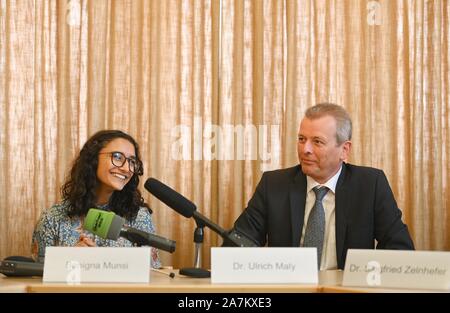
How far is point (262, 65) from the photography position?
4.11 metres

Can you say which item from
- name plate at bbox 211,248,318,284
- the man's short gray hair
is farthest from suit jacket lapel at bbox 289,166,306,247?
name plate at bbox 211,248,318,284

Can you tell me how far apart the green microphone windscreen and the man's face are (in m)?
1.18

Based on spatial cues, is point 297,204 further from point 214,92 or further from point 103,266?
point 103,266

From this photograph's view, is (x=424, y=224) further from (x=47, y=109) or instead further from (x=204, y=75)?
(x=47, y=109)

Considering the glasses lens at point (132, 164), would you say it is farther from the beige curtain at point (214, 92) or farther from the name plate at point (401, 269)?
the name plate at point (401, 269)

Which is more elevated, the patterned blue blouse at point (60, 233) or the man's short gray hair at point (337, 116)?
the man's short gray hair at point (337, 116)

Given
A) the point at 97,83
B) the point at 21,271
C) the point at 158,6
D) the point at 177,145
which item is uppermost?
the point at 158,6

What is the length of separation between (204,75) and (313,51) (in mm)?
655

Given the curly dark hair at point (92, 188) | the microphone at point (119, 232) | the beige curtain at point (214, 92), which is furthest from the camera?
the beige curtain at point (214, 92)

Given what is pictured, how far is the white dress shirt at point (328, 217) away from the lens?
3.28 metres

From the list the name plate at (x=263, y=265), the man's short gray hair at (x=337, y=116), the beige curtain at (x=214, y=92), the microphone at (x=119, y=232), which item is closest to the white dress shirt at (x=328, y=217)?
the man's short gray hair at (x=337, y=116)

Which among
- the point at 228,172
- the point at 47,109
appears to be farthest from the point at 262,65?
the point at 47,109

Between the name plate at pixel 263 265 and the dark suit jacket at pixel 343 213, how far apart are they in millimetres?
916

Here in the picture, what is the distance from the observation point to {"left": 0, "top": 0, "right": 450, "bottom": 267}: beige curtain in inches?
159
